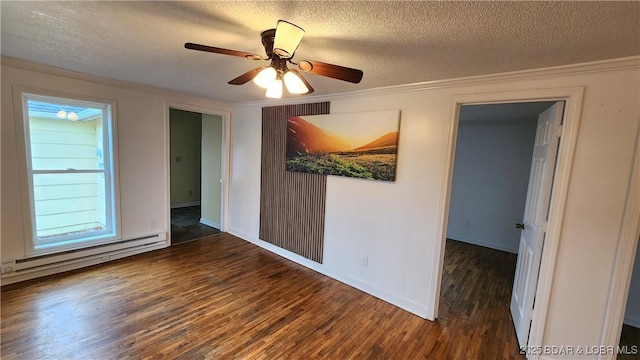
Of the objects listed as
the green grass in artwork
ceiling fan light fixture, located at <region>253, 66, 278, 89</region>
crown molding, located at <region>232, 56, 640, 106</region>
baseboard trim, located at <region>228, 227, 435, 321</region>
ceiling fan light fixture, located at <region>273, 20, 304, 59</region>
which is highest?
crown molding, located at <region>232, 56, 640, 106</region>

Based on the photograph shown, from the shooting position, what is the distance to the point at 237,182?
15.0 ft

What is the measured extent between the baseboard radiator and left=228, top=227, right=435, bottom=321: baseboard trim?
1.39 m

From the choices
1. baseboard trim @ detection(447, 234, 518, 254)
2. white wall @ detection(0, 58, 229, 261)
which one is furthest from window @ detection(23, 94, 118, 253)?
baseboard trim @ detection(447, 234, 518, 254)

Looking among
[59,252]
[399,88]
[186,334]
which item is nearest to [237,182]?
[59,252]

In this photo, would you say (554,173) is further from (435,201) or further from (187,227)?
(187,227)

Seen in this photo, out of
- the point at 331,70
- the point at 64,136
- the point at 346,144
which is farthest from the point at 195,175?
the point at 331,70

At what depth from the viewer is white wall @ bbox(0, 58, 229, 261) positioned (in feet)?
8.66

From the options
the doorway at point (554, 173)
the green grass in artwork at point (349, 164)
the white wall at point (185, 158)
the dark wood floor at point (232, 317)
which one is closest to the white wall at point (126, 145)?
the dark wood floor at point (232, 317)

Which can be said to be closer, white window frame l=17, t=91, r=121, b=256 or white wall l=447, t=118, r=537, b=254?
white window frame l=17, t=91, r=121, b=256

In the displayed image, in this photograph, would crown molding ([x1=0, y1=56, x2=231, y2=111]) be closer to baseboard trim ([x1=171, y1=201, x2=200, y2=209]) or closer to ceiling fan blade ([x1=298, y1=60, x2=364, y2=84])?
ceiling fan blade ([x1=298, y1=60, x2=364, y2=84])

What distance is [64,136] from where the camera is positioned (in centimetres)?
308

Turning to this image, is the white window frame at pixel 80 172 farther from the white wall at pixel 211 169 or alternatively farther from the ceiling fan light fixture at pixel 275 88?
the ceiling fan light fixture at pixel 275 88

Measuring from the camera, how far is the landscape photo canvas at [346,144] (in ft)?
9.05

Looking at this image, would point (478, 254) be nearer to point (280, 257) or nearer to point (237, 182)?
point (280, 257)
